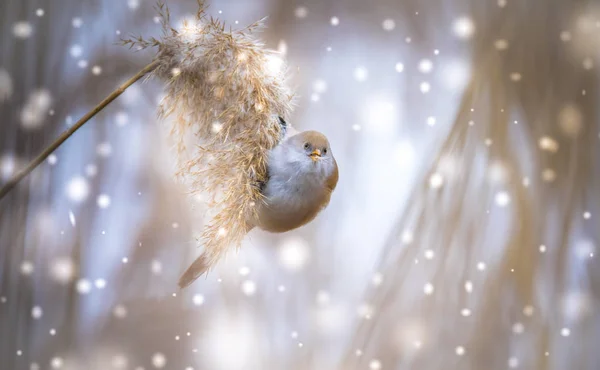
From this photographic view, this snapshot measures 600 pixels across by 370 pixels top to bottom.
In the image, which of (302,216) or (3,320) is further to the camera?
(3,320)

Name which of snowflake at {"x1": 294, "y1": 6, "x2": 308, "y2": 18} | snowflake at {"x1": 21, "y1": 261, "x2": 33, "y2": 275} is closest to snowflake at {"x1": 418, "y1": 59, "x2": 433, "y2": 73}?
Answer: snowflake at {"x1": 294, "y1": 6, "x2": 308, "y2": 18}

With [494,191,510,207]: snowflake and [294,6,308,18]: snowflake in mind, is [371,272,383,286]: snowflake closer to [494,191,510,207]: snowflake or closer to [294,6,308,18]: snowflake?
[494,191,510,207]: snowflake

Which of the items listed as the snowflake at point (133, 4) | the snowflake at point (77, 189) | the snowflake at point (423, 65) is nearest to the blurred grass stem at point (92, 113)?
the snowflake at point (77, 189)

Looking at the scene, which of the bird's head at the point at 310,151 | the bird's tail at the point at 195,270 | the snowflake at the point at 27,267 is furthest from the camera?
the snowflake at the point at 27,267

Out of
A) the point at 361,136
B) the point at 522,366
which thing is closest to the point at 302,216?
the point at 361,136

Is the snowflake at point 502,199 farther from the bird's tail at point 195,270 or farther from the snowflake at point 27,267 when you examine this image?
the snowflake at point 27,267

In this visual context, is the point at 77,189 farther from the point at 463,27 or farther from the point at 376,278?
the point at 463,27

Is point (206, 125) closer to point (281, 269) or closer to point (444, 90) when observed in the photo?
point (281, 269)

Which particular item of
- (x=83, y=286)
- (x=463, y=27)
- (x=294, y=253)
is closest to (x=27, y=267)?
(x=83, y=286)
